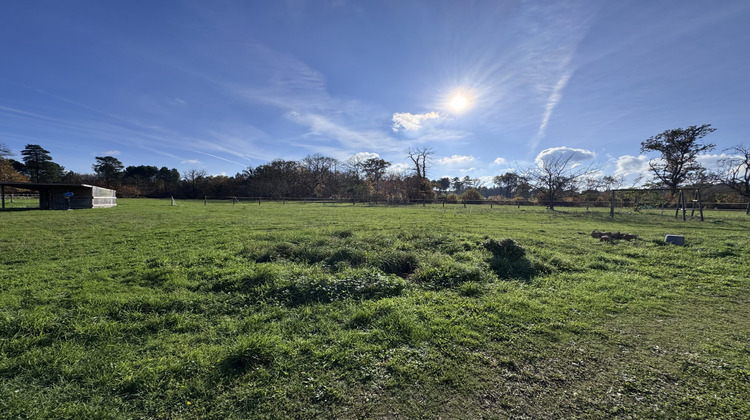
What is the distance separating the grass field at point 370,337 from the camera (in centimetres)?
249

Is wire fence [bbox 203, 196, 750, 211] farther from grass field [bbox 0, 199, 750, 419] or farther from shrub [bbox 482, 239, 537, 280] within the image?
grass field [bbox 0, 199, 750, 419]

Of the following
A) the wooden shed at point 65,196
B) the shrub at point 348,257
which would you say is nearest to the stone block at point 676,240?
the shrub at point 348,257

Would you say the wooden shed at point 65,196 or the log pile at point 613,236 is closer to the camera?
the log pile at point 613,236

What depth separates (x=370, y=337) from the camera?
358cm

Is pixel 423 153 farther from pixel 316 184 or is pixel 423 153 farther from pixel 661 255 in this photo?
pixel 661 255

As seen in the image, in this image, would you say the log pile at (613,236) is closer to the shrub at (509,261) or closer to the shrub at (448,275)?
the shrub at (509,261)

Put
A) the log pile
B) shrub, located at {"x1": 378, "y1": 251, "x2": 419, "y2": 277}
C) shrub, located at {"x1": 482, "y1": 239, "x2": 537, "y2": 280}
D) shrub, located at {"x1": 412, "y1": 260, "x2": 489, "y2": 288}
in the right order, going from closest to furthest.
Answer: shrub, located at {"x1": 412, "y1": 260, "x2": 489, "y2": 288}
shrub, located at {"x1": 482, "y1": 239, "x2": 537, "y2": 280}
shrub, located at {"x1": 378, "y1": 251, "x2": 419, "y2": 277}
the log pile

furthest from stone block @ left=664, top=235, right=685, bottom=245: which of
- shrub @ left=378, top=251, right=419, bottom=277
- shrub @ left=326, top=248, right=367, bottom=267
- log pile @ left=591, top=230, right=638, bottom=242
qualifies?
shrub @ left=326, top=248, right=367, bottom=267

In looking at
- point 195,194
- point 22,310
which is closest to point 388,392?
point 22,310

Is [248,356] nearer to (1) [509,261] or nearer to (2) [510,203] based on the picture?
(1) [509,261]

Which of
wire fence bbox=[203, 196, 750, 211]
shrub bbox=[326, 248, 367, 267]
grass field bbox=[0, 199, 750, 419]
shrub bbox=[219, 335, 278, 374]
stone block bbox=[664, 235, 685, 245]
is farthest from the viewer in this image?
wire fence bbox=[203, 196, 750, 211]

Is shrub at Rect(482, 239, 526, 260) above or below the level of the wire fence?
below

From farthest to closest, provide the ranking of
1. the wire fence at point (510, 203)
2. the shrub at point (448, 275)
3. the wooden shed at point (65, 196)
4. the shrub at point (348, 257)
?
1. the wire fence at point (510, 203)
2. the wooden shed at point (65, 196)
3. the shrub at point (348, 257)
4. the shrub at point (448, 275)

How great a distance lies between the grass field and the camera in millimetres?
2494
